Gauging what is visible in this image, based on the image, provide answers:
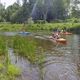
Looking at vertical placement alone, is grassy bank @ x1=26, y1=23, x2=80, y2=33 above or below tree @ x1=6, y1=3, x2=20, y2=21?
below

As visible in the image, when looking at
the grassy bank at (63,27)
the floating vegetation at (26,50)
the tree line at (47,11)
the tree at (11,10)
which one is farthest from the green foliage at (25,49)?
the tree at (11,10)

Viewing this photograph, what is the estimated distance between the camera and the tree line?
84037mm

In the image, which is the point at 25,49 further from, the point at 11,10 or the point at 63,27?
the point at 11,10

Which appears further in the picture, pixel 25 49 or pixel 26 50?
pixel 25 49

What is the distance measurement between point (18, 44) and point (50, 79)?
6.74 m

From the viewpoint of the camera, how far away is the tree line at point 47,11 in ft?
276

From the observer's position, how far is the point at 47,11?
3457 inches

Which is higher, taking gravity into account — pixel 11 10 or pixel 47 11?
pixel 11 10

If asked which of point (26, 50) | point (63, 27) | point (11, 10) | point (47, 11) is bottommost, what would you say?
point (63, 27)

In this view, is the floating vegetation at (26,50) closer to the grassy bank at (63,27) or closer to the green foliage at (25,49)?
the green foliage at (25,49)

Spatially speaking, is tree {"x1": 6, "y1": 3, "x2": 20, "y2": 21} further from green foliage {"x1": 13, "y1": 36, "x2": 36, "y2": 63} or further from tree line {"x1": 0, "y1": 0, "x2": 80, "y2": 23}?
green foliage {"x1": 13, "y1": 36, "x2": 36, "y2": 63}

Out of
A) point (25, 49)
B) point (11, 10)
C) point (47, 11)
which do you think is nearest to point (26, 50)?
point (25, 49)

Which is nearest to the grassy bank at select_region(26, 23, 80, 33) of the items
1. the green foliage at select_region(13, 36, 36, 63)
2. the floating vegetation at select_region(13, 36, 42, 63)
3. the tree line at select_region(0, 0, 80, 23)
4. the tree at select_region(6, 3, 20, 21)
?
the tree line at select_region(0, 0, 80, 23)

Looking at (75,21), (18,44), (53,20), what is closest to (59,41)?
(18,44)
